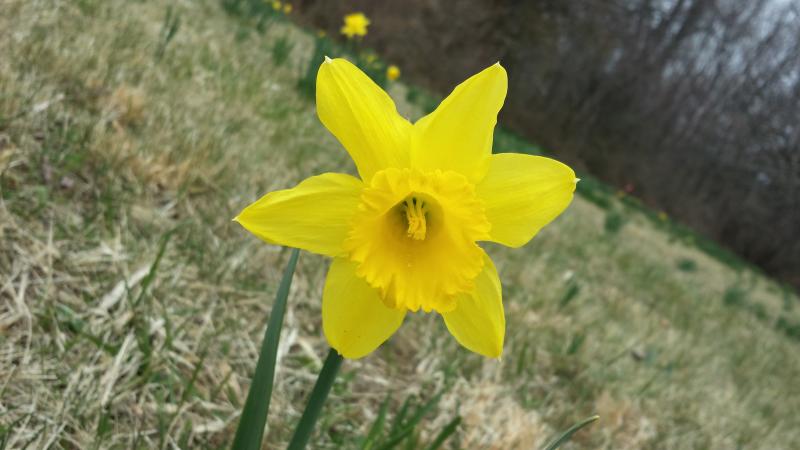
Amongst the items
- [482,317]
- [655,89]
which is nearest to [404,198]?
[482,317]

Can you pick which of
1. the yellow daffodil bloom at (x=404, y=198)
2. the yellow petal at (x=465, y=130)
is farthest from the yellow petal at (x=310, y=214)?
the yellow petal at (x=465, y=130)

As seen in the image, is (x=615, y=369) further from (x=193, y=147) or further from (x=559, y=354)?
(x=193, y=147)

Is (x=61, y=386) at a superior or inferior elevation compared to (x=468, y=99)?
inferior

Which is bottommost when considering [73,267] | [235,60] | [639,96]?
[639,96]

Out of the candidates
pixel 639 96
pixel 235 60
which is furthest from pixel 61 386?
pixel 639 96

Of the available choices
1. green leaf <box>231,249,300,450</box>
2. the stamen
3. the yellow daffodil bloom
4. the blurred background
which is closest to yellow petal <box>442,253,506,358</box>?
the yellow daffodil bloom
